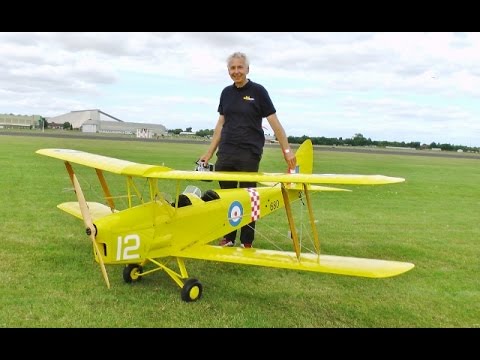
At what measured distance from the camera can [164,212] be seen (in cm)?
534

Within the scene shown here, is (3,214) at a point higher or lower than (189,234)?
lower

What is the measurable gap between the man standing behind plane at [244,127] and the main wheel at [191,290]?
68.2 inches

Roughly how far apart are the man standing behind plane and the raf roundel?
43 cm

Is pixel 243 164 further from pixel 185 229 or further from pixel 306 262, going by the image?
pixel 306 262

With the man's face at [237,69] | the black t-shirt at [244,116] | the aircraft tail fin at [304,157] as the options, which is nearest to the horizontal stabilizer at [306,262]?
the black t-shirt at [244,116]

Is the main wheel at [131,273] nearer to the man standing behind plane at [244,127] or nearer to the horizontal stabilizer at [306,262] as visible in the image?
the horizontal stabilizer at [306,262]

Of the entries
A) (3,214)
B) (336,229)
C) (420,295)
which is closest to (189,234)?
(420,295)

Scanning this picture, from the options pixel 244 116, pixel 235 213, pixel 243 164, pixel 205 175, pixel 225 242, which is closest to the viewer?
pixel 205 175

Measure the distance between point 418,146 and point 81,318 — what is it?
335ft

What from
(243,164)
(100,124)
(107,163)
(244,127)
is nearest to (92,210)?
(107,163)

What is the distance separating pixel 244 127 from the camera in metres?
6.41

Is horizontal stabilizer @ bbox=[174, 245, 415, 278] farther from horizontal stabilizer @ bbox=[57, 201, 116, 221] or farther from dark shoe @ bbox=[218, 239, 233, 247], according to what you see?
horizontal stabilizer @ bbox=[57, 201, 116, 221]

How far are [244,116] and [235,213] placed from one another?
1.36 m
